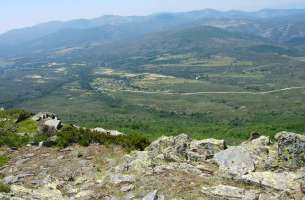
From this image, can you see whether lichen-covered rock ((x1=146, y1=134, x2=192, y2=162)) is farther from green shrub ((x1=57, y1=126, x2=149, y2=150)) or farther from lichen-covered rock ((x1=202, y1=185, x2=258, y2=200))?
lichen-covered rock ((x1=202, y1=185, x2=258, y2=200))

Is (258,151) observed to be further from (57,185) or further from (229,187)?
(57,185)

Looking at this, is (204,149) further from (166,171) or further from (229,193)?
(229,193)

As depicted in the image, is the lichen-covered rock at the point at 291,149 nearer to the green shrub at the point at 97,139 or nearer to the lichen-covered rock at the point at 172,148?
the lichen-covered rock at the point at 172,148

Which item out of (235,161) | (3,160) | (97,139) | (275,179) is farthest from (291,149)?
(3,160)

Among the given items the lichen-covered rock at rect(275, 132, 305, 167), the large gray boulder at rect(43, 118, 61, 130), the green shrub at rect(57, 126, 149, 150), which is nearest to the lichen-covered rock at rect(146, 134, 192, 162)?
the green shrub at rect(57, 126, 149, 150)

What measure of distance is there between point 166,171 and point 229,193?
361 centimetres

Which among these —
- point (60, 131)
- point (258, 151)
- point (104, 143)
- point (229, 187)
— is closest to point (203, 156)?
point (258, 151)

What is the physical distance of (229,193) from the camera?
838 inches

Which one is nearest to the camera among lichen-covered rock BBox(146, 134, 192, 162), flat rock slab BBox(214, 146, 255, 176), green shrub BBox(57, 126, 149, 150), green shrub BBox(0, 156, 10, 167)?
flat rock slab BBox(214, 146, 255, 176)

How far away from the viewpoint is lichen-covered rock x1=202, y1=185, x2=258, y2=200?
20.9 m

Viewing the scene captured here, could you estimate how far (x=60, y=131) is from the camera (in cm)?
3284

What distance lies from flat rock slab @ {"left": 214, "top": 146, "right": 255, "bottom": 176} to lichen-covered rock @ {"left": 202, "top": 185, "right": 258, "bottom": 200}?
6.09 feet

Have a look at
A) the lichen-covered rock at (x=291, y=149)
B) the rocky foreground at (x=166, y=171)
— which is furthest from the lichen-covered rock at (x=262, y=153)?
the lichen-covered rock at (x=291, y=149)

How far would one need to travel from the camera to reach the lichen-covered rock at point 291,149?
24.6 meters
